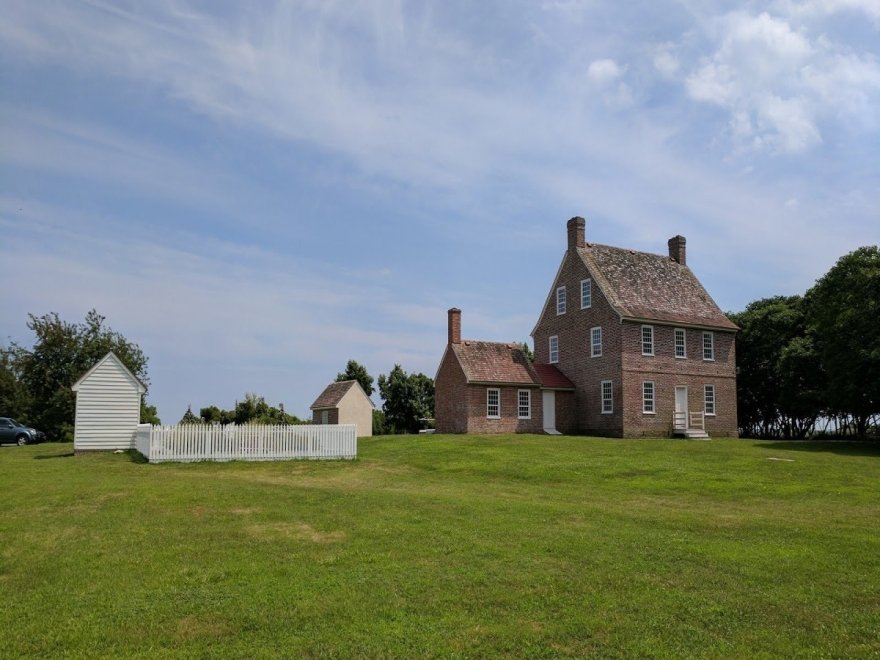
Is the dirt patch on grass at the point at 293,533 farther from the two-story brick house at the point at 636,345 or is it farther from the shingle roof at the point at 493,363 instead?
the two-story brick house at the point at 636,345

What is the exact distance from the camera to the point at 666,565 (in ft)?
30.0

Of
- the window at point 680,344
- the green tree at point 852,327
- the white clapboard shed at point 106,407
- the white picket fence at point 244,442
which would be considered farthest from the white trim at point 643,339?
the white clapboard shed at point 106,407

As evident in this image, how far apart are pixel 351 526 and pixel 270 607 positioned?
4.14 metres

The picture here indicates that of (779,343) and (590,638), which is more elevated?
(779,343)

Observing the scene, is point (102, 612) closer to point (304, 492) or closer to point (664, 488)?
point (304, 492)

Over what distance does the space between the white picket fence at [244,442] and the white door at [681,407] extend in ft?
67.8

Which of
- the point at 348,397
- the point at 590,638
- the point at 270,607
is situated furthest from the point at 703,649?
the point at 348,397

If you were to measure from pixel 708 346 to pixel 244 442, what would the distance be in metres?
27.4

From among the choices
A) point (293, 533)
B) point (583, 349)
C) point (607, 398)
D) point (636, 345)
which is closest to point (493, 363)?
point (583, 349)

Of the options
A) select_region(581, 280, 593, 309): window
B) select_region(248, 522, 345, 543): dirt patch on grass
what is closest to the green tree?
select_region(581, 280, 593, 309): window

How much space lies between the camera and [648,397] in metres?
36.8

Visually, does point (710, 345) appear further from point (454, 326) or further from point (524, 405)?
point (454, 326)

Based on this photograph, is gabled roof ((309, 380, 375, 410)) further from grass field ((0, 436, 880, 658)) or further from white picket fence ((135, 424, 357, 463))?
grass field ((0, 436, 880, 658))

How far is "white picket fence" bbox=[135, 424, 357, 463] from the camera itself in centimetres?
2267
